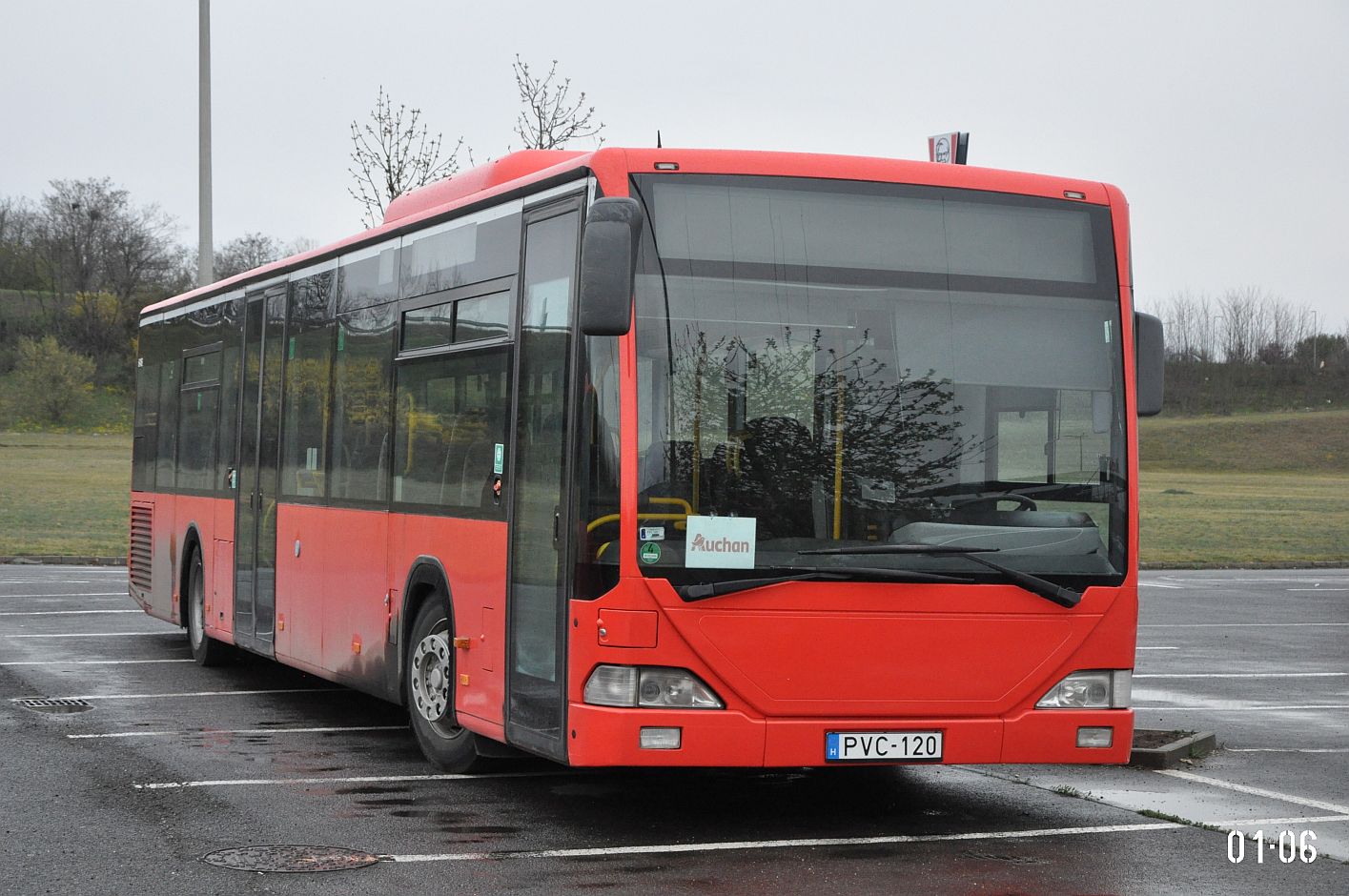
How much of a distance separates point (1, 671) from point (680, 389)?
8848 millimetres

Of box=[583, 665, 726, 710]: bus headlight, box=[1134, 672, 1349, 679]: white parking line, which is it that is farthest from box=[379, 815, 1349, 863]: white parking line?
box=[1134, 672, 1349, 679]: white parking line

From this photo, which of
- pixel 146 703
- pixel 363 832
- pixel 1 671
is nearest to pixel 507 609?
pixel 363 832

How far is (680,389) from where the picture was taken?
305 inches

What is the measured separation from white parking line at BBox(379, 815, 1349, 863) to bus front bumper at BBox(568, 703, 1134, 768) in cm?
46

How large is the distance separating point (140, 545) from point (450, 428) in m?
9.17

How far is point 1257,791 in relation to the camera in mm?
10055

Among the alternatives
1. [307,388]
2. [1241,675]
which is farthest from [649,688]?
[1241,675]

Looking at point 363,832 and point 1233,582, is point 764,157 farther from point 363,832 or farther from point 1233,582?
point 1233,582

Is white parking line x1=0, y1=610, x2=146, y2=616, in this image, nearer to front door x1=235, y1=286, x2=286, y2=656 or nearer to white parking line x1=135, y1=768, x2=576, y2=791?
front door x1=235, y1=286, x2=286, y2=656

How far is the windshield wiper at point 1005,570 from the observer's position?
26.0 feet

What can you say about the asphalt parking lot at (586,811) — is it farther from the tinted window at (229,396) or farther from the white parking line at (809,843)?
the tinted window at (229,396)

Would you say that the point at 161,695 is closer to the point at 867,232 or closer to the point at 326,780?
the point at 326,780

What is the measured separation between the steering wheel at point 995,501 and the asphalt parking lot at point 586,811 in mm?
1569

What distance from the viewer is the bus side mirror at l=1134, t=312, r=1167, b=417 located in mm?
8461
